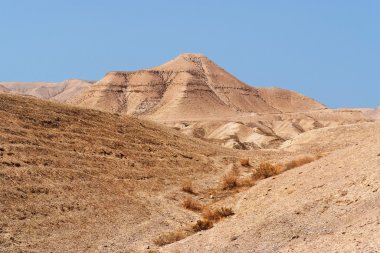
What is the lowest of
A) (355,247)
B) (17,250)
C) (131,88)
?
(17,250)

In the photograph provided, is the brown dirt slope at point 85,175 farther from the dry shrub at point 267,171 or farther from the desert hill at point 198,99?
the desert hill at point 198,99

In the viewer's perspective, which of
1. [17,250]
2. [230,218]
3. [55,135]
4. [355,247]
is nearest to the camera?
[355,247]

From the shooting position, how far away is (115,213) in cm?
1788

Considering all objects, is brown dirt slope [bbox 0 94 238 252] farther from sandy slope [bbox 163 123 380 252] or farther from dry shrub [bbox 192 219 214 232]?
sandy slope [bbox 163 123 380 252]

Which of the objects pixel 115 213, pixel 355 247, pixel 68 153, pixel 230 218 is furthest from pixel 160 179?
pixel 355 247

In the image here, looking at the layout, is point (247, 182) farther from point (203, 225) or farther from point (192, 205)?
point (203, 225)

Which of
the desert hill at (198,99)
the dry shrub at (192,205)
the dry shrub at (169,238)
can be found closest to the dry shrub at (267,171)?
the dry shrub at (192,205)

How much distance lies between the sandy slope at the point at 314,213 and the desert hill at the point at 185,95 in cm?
9904

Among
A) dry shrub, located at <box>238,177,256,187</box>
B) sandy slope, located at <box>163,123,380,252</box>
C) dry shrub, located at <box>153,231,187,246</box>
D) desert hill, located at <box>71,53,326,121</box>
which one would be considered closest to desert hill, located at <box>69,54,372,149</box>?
desert hill, located at <box>71,53,326,121</box>

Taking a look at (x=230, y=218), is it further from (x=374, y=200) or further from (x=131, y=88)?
(x=131, y=88)

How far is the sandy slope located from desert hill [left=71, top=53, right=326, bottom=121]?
99038 millimetres

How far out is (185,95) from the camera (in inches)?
5074

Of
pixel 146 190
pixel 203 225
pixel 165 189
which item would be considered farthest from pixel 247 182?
pixel 203 225

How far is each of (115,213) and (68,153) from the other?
5.27 metres
